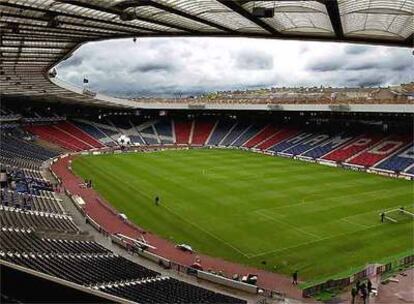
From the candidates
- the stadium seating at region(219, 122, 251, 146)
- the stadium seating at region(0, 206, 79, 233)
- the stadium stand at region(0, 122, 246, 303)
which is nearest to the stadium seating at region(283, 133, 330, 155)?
the stadium seating at region(219, 122, 251, 146)

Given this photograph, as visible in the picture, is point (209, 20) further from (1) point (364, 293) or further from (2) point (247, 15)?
(1) point (364, 293)

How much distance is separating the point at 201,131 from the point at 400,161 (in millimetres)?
42420

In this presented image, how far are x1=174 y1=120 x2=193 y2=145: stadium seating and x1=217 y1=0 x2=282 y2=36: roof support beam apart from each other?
61902mm

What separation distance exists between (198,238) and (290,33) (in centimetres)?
1335

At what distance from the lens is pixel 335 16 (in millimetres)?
19750

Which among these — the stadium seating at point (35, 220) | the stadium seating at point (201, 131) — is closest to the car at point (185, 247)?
the stadium seating at point (35, 220)

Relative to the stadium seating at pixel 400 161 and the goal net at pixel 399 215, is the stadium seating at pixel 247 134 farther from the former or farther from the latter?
the goal net at pixel 399 215

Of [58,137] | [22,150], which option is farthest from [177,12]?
[58,137]

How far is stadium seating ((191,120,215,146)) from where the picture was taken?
85.0m

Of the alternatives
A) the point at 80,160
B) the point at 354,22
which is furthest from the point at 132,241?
the point at 80,160

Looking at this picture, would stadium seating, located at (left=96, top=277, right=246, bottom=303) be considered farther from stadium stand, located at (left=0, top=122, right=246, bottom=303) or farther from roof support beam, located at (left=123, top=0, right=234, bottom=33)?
roof support beam, located at (left=123, top=0, right=234, bottom=33)

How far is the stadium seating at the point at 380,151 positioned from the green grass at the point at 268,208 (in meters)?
4.86

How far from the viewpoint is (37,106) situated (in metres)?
89.9

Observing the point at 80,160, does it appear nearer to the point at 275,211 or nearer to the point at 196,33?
the point at 275,211
